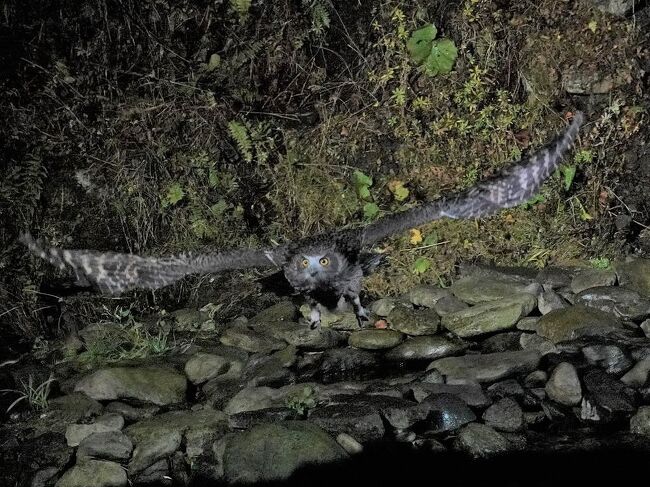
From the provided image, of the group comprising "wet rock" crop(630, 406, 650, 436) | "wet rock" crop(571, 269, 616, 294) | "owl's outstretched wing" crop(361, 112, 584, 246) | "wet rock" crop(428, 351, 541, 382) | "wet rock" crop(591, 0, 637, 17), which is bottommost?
"wet rock" crop(428, 351, 541, 382)

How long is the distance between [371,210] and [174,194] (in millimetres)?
2124

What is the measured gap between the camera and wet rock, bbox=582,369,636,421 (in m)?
4.18

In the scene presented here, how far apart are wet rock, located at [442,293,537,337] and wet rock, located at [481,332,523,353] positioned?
7 cm

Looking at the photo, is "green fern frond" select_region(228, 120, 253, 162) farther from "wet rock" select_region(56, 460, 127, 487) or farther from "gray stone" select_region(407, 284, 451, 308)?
"wet rock" select_region(56, 460, 127, 487)

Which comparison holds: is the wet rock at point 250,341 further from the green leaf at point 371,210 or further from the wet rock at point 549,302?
the wet rock at point 549,302

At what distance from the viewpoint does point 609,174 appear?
6387 millimetres

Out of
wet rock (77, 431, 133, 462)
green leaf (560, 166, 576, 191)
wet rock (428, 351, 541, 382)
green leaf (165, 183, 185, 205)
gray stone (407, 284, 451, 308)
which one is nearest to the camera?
wet rock (77, 431, 133, 462)

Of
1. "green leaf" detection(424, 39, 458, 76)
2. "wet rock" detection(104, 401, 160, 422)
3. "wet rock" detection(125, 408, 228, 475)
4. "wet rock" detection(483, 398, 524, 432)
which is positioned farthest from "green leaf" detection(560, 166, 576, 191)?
"wet rock" detection(104, 401, 160, 422)

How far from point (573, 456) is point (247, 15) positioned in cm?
577

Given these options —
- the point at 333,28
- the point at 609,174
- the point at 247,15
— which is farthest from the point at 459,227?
the point at 247,15

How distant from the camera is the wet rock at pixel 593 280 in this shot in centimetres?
569

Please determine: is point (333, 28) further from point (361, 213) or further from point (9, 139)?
point (9, 139)

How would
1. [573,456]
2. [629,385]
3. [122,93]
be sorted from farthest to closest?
[122,93]
[629,385]
[573,456]

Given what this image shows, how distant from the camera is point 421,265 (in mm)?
6363
